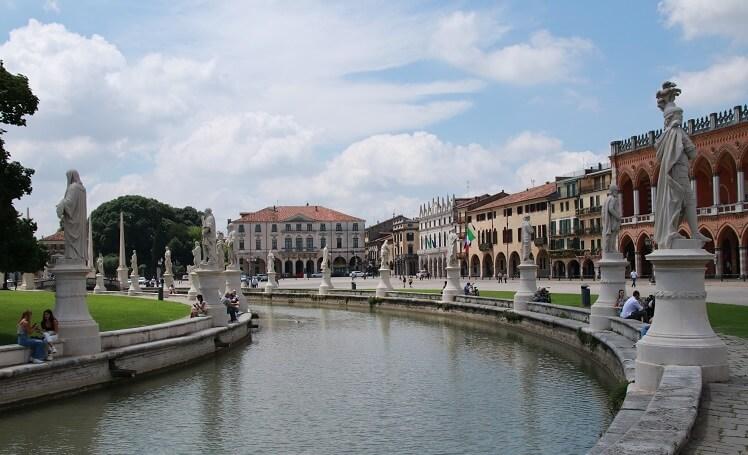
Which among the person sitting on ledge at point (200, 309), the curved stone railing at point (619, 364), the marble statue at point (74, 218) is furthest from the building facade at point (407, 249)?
the marble statue at point (74, 218)

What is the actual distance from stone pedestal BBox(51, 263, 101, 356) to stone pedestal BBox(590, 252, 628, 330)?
13161mm

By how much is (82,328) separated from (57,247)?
147 meters

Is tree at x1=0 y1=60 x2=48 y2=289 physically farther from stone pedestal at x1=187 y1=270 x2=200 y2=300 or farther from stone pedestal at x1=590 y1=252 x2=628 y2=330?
stone pedestal at x1=187 y1=270 x2=200 y2=300

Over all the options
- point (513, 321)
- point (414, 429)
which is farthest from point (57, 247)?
point (414, 429)

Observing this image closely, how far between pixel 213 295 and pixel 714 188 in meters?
50.7

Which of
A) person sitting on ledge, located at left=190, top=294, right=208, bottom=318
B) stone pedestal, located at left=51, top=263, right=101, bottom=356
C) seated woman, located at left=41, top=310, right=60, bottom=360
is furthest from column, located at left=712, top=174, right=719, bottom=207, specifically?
seated woman, located at left=41, top=310, right=60, bottom=360

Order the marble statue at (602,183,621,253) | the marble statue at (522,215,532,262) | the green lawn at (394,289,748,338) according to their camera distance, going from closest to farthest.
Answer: the green lawn at (394,289,748,338) → the marble statue at (602,183,621,253) → the marble statue at (522,215,532,262)

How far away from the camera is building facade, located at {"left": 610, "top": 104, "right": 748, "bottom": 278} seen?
6112cm

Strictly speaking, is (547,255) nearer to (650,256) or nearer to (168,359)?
(168,359)

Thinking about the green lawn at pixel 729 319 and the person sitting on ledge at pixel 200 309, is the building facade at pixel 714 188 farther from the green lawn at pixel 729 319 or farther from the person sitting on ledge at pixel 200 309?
the person sitting on ledge at pixel 200 309

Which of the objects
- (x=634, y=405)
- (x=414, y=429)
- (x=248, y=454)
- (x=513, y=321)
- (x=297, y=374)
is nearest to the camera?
(x=634, y=405)

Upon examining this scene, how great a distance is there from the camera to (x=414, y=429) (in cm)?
1381

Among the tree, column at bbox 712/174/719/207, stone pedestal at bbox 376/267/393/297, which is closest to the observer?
the tree

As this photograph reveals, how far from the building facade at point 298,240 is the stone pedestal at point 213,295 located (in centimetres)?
13185
